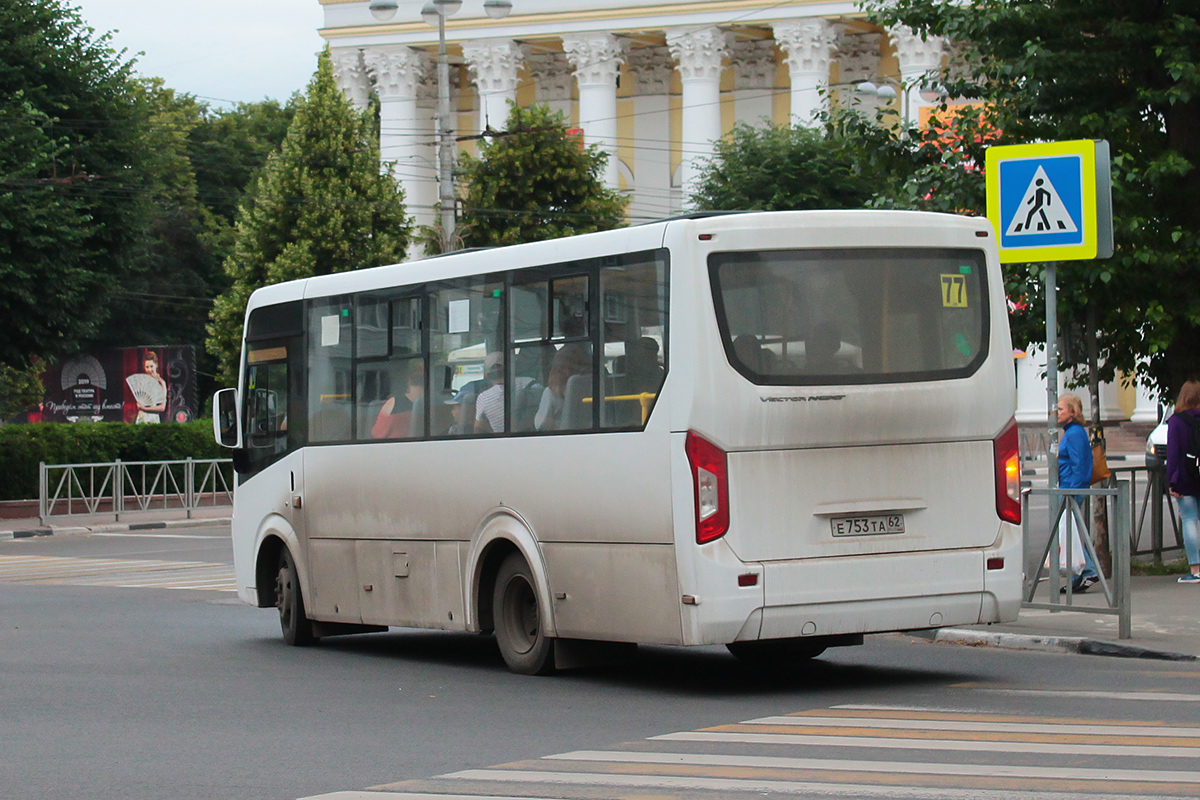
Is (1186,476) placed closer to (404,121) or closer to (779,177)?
(779,177)

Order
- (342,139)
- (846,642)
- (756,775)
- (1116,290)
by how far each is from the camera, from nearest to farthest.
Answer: (756,775) → (846,642) → (1116,290) → (342,139)

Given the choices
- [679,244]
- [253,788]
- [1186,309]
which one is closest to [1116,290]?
[1186,309]

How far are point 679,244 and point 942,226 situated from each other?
1.71 metres

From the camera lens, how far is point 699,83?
7075cm

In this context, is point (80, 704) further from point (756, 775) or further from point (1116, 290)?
point (1116, 290)

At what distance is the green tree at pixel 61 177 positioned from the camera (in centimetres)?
3669

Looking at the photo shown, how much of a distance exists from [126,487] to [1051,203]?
27.6 meters

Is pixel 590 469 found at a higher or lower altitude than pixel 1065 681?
higher

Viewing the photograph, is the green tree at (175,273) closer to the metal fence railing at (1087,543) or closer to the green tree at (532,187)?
the green tree at (532,187)

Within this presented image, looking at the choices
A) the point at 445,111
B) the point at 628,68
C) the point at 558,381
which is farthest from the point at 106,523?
the point at 628,68

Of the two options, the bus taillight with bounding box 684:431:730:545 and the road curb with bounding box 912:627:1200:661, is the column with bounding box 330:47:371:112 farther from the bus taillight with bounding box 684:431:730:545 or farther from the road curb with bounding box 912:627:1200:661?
the bus taillight with bounding box 684:431:730:545

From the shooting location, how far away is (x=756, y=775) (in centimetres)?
806

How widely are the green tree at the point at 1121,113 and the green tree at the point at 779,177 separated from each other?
129 feet

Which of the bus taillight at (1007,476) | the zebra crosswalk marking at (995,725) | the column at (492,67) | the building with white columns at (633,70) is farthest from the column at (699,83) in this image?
the zebra crosswalk marking at (995,725)
